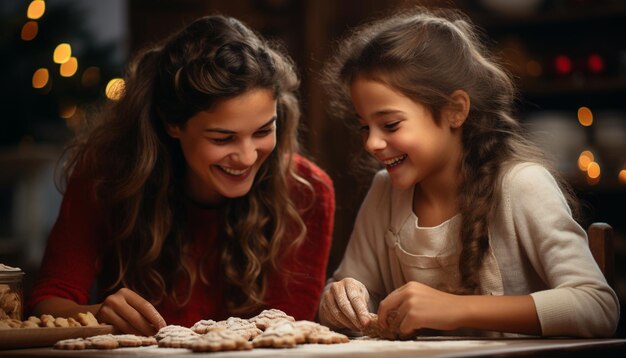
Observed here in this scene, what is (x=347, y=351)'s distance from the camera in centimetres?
138

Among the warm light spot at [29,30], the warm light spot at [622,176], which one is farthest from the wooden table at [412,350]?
the warm light spot at [29,30]

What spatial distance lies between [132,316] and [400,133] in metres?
0.62

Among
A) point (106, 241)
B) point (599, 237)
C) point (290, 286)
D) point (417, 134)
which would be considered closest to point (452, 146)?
point (417, 134)

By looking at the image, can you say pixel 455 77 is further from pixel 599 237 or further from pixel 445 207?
pixel 599 237

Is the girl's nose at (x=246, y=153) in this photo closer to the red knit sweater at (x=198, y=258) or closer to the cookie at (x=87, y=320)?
the red knit sweater at (x=198, y=258)

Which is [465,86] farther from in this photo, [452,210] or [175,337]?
[175,337]

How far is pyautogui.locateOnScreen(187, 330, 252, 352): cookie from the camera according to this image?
139 cm

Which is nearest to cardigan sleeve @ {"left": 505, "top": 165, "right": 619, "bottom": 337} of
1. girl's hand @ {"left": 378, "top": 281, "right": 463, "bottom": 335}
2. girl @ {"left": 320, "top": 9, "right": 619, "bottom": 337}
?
girl @ {"left": 320, "top": 9, "right": 619, "bottom": 337}

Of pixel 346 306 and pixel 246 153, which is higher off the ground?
pixel 246 153

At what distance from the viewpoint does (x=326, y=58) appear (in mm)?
4250

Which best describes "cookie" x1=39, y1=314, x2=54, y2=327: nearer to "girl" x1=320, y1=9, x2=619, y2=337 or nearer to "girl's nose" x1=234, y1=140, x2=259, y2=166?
"girl" x1=320, y1=9, x2=619, y2=337

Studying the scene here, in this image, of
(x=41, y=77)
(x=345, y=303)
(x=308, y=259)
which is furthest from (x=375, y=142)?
(x=41, y=77)

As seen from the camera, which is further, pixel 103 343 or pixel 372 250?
pixel 372 250

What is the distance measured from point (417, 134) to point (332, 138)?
2437 millimetres
